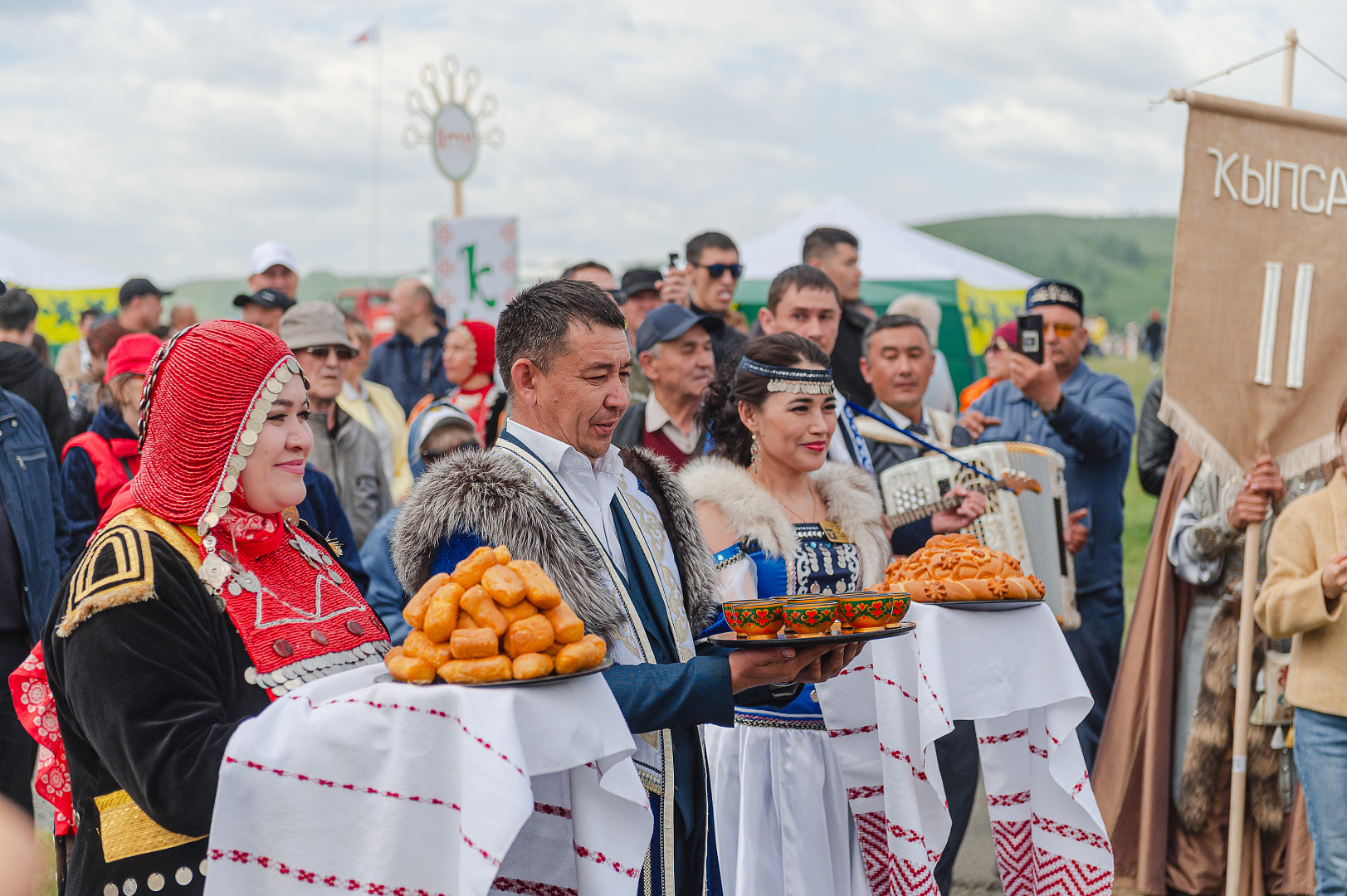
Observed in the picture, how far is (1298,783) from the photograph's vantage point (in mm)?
4730

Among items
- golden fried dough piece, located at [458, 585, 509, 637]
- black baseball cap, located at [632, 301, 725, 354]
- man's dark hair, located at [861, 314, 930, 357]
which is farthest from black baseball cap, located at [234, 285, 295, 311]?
golden fried dough piece, located at [458, 585, 509, 637]

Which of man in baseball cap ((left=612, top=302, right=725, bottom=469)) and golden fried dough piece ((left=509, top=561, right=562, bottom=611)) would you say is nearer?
golden fried dough piece ((left=509, top=561, right=562, bottom=611))

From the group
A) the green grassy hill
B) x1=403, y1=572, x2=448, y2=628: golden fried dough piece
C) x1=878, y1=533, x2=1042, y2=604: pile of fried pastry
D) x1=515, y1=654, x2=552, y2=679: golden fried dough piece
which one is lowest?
x1=878, y1=533, x2=1042, y2=604: pile of fried pastry

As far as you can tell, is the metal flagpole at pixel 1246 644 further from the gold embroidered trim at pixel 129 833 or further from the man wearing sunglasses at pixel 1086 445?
the gold embroidered trim at pixel 129 833

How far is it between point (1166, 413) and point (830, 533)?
1.61m

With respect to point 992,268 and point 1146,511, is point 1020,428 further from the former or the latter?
point 1146,511

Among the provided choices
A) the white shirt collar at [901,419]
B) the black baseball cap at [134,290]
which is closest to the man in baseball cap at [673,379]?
the white shirt collar at [901,419]

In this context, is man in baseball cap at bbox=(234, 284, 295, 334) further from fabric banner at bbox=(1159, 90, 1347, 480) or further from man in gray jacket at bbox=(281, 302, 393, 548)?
fabric banner at bbox=(1159, 90, 1347, 480)

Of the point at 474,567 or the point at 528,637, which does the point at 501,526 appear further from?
the point at 528,637

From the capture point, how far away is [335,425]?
571 cm

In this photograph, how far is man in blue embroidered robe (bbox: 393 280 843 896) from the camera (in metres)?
2.31

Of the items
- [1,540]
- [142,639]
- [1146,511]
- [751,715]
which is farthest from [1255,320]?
[1146,511]

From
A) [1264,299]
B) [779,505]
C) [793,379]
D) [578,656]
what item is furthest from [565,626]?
[1264,299]

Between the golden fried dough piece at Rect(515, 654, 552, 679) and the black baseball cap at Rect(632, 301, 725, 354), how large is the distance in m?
3.04
